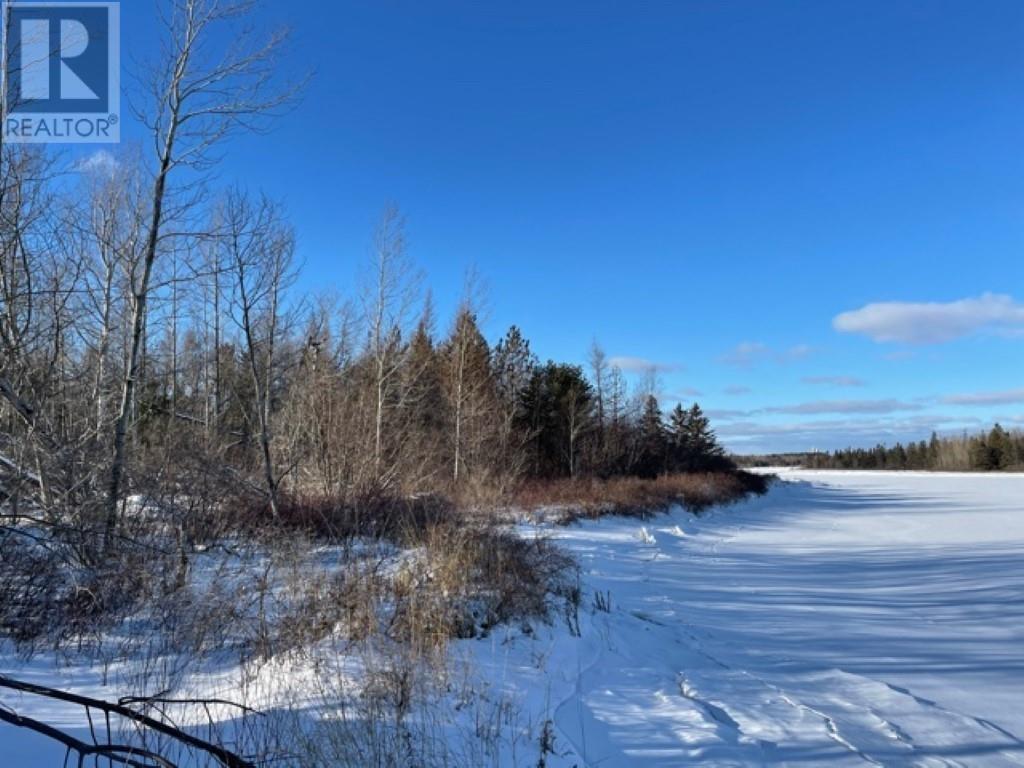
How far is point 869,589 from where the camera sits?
9539 mm

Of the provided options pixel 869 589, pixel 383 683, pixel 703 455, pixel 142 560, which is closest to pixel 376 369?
pixel 142 560

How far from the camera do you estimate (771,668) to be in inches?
227

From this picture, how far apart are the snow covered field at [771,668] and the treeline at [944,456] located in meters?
90.6

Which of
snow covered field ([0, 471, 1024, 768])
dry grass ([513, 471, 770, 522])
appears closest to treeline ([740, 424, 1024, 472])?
dry grass ([513, 471, 770, 522])

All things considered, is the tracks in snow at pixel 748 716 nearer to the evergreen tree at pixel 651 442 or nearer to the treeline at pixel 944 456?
the evergreen tree at pixel 651 442

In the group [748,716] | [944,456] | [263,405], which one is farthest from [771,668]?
[944,456]

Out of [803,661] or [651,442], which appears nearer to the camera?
[803,661]

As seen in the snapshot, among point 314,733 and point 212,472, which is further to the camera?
point 212,472

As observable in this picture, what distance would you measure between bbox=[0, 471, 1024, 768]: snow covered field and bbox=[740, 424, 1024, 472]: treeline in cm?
9056

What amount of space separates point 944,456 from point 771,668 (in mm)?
109344

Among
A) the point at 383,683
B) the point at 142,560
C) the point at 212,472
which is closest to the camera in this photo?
the point at 383,683

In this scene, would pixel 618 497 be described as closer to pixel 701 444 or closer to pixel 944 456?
pixel 701 444

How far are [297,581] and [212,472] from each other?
207 inches

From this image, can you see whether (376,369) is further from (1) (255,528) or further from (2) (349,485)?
(1) (255,528)
